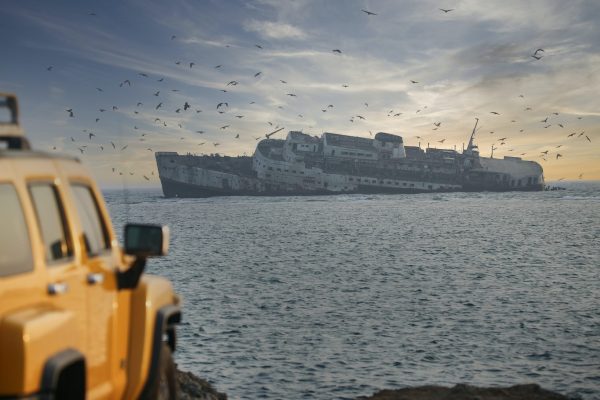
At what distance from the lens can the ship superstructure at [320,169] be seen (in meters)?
136

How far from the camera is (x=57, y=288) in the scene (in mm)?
3264

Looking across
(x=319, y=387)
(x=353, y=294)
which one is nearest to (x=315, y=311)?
(x=353, y=294)

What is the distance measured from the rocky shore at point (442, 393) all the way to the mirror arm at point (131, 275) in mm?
6309

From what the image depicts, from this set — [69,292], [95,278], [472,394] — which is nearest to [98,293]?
[95,278]

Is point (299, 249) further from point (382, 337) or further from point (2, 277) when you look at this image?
point (2, 277)

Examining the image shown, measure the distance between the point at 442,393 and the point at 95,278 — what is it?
8883 millimetres

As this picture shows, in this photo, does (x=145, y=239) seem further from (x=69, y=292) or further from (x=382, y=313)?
(x=382, y=313)

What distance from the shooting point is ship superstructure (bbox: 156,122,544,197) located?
445 ft

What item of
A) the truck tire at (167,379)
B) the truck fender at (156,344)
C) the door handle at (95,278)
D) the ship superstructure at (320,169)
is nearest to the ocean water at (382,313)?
the truck tire at (167,379)

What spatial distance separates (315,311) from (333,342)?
211 inches

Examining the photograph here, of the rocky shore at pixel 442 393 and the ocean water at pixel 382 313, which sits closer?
the rocky shore at pixel 442 393

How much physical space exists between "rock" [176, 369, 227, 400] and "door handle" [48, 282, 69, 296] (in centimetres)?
703

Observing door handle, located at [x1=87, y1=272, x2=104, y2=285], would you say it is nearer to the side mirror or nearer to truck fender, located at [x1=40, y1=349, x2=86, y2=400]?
the side mirror

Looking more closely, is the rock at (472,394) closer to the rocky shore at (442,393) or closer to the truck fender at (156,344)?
the rocky shore at (442,393)
